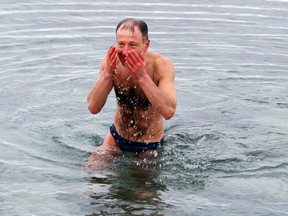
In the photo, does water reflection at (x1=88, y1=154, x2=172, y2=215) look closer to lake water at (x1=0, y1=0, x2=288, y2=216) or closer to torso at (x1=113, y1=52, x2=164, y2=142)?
lake water at (x1=0, y1=0, x2=288, y2=216)

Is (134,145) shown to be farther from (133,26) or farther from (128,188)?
(133,26)

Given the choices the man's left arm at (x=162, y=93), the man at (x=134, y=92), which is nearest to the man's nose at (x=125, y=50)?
the man at (x=134, y=92)

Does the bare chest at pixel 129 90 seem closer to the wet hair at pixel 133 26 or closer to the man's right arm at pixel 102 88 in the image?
the man's right arm at pixel 102 88

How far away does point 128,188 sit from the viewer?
9922 mm

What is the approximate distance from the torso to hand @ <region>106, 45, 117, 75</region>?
1.67 feet

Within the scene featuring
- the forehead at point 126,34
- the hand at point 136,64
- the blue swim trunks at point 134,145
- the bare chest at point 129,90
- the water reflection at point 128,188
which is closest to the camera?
the water reflection at point 128,188

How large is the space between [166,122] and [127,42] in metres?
2.93

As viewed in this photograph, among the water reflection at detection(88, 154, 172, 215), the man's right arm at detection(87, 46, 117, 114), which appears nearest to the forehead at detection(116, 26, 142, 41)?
the man's right arm at detection(87, 46, 117, 114)

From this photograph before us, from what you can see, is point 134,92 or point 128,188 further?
point 134,92

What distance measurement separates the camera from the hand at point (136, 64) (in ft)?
31.5

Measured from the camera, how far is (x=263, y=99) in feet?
44.7

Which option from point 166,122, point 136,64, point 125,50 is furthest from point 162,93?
point 166,122

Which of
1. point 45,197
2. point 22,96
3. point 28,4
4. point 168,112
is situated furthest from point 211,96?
point 28,4

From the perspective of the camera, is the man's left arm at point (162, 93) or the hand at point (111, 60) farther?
the man's left arm at point (162, 93)
